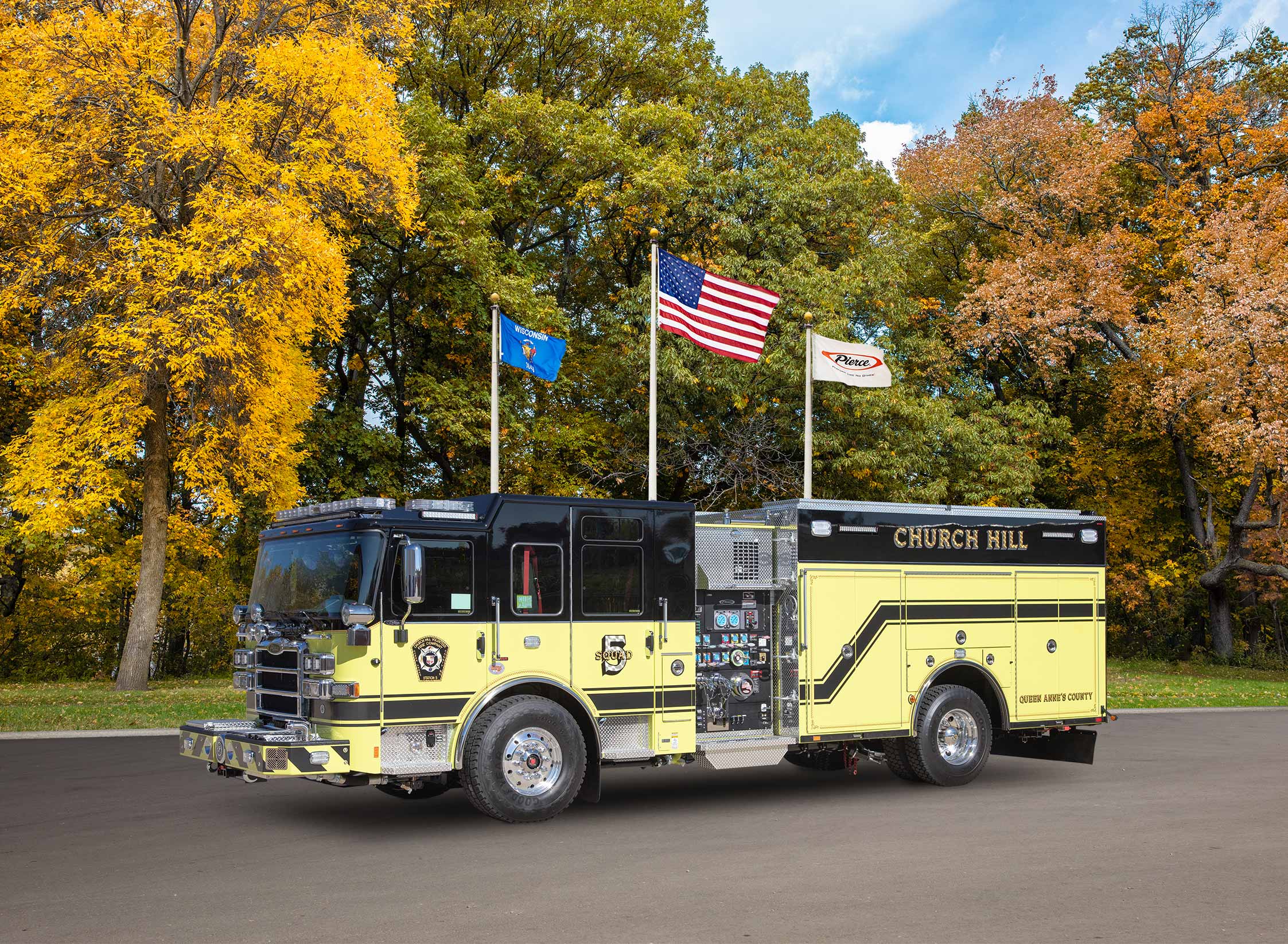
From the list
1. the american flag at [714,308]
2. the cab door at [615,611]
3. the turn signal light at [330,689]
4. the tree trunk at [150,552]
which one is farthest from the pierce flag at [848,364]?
the tree trunk at [150,552]

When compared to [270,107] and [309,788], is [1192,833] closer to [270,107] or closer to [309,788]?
[309,788]

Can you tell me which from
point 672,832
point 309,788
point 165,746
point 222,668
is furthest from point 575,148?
point 672,832

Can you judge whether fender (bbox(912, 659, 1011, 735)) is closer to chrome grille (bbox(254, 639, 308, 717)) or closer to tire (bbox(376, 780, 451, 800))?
tire (bbox(376, 780, 451, 800))

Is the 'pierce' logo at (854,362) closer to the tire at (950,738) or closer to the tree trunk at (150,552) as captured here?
the tire at (950,738)

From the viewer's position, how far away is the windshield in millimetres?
10039

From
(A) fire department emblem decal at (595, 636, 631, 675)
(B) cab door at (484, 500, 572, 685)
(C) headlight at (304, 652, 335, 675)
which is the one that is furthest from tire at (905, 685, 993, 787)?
(C) headlight at (304, 652, 335, 675)

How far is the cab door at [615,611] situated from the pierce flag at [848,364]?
896 cm

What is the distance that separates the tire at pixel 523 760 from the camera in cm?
1012

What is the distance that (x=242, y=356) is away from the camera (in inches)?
920

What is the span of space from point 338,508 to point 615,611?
2616mm

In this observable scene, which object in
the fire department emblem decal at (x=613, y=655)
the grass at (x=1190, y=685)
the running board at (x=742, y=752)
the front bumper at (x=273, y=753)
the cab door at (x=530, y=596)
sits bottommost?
the grass at (x=1190, y=685)

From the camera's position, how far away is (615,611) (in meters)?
11.1

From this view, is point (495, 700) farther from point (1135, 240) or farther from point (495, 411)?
point (1135, 240)

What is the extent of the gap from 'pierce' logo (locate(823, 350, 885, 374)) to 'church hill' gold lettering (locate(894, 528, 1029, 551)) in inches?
261
